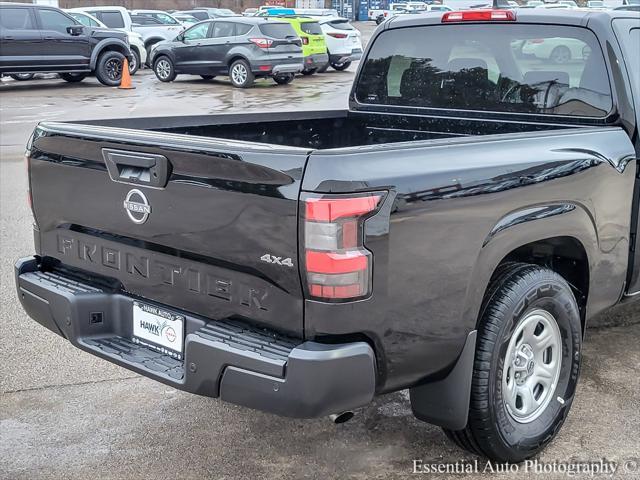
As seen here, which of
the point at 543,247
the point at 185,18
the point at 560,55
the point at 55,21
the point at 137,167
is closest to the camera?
the point at 137,167

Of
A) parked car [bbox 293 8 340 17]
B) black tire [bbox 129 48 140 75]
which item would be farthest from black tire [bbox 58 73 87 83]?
parked car [bbox 293 8 340 17]

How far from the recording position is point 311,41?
76.2 feet

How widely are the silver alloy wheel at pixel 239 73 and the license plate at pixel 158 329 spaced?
60.4 feet

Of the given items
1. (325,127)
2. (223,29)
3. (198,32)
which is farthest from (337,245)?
(198,32)

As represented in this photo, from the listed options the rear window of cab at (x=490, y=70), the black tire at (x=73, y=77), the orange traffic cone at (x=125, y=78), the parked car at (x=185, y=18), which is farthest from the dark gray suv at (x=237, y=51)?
the rear window of cab at (x=490, y=70)

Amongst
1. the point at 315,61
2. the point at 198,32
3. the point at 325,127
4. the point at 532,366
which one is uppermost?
the point at 198,32

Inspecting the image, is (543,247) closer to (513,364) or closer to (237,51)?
(513,364)

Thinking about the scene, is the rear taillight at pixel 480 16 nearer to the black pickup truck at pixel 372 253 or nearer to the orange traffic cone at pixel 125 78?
the black pickup truck at pixel 372 253

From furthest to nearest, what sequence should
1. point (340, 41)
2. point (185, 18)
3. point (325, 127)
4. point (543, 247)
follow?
point (185, 18) < point (340, 41) < point (325, 127) < point (543, 247)

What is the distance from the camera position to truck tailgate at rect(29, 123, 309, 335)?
2.68 metres

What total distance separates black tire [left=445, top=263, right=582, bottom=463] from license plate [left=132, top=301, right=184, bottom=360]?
1167 millimetres

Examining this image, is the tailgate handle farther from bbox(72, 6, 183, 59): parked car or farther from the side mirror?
bbox(72, 6, 183, 59): parked car

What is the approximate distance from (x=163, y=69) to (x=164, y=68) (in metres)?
0.04

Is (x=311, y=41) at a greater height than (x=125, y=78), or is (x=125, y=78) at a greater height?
(x=311, y=41)
